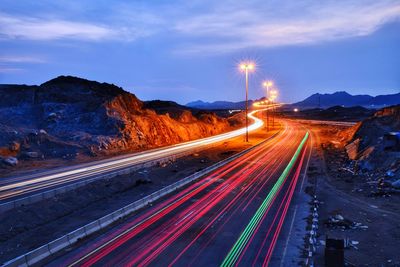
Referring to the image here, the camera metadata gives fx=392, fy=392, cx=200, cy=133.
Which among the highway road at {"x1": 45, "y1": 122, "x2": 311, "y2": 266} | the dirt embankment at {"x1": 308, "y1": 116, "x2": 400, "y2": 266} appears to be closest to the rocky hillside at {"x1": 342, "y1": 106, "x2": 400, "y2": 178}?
→ the dirt embankment at {"x1": 308, "y1": 116, "x2": 400, "y2": 266}

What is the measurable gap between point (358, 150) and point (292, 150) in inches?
528

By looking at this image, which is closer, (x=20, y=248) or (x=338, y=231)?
(x=20, y=248)

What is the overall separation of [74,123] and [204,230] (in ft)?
161

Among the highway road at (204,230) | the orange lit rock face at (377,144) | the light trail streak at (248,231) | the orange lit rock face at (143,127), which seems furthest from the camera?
the orange lit rock face at (143,127)

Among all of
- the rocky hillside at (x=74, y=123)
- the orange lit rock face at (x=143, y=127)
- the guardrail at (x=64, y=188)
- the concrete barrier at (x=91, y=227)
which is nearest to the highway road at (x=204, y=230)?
the concrete barrier at (x=91, y=227)

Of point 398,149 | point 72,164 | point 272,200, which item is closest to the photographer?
point 272,200

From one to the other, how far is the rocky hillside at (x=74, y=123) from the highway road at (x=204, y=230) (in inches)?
1023

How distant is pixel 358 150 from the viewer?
49812 millimetres

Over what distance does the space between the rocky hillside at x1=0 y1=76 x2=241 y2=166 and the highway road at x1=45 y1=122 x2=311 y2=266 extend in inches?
1023

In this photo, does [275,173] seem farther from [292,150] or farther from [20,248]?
[20,248]

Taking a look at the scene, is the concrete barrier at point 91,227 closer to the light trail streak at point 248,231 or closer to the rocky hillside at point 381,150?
the light trail streak at point 248,231

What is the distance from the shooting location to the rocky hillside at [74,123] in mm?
A: 53344

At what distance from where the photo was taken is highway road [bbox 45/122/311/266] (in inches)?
720

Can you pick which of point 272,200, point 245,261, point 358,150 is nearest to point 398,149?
point 358,150
